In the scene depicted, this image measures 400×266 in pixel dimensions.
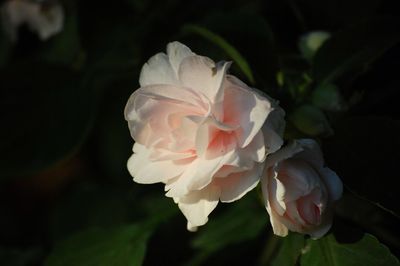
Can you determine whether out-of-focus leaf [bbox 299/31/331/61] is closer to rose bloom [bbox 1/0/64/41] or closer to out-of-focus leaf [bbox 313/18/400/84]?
out-of-focus leaf [bbox 313/18/400/84]

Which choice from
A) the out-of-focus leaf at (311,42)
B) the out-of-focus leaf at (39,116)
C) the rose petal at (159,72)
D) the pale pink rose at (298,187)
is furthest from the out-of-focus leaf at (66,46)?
the pale pink rose at (298,187)

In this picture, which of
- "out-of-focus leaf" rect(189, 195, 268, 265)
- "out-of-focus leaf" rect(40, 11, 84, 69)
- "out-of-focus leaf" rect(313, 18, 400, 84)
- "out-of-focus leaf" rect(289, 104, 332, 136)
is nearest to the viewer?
"out-of-focus leaf" rect(289, 104, 332, 136)

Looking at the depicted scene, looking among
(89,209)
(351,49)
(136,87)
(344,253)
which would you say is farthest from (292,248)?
(89,209)

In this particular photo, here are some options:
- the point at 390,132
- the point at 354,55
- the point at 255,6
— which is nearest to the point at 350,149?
the point at 390,132

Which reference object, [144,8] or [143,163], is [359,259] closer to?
[143,163]

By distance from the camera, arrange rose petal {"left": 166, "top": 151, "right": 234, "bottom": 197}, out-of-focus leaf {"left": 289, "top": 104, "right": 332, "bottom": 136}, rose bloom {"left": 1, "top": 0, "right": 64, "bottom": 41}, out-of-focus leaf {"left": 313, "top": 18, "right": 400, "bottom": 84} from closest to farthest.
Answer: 1. rose petal {"left": 166, "top": 151, "right": 234, "bottom": 197}
2. out-of-focus leaf {"left": 289, "top": 104, "right": 332, "bottom": 136}
3. out-of-focus leaf {"left": 313, "top": 18, "right": 400, "bottom": 84}
4. rose bloom {"left": 1, "top": 0, "right": 64, "bottom": 41}

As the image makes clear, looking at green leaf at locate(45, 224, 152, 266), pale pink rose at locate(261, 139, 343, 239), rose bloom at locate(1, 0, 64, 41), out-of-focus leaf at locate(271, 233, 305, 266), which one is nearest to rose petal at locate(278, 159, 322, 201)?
pale pink rose at locate(261, 139, 343, 239)
